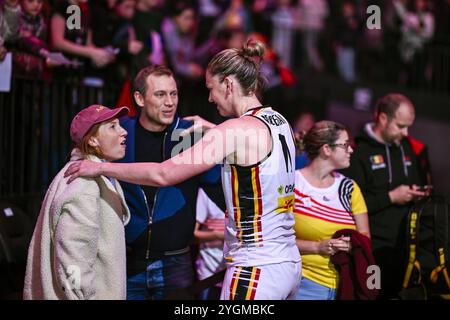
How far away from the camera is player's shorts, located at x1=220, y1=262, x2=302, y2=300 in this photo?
184 inches

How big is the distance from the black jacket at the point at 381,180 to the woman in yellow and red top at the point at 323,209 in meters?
0.76

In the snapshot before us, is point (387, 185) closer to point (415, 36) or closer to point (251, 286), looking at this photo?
point (251, 286)

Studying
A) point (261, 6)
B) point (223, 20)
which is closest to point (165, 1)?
point (223, 20)

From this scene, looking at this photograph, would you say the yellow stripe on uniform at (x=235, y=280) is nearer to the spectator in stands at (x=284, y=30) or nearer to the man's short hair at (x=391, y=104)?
the man's short hair at (x=391, y=104)

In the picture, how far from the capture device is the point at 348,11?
1405cm

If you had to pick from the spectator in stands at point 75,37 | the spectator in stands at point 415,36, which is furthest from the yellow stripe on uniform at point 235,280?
the spectator in stands at point 415,36

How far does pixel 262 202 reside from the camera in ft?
15.5

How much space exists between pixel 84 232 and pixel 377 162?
3.06m

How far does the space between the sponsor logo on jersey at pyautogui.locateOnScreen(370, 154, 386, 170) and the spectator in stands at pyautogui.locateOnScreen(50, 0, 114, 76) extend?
103 inches

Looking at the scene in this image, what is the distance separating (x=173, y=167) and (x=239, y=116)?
0.53m

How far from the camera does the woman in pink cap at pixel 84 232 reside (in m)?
4.64

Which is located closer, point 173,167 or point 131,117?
point 173,167

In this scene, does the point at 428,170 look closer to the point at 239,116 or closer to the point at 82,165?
the point at 239,116

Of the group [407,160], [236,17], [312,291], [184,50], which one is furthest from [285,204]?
[236,17]
